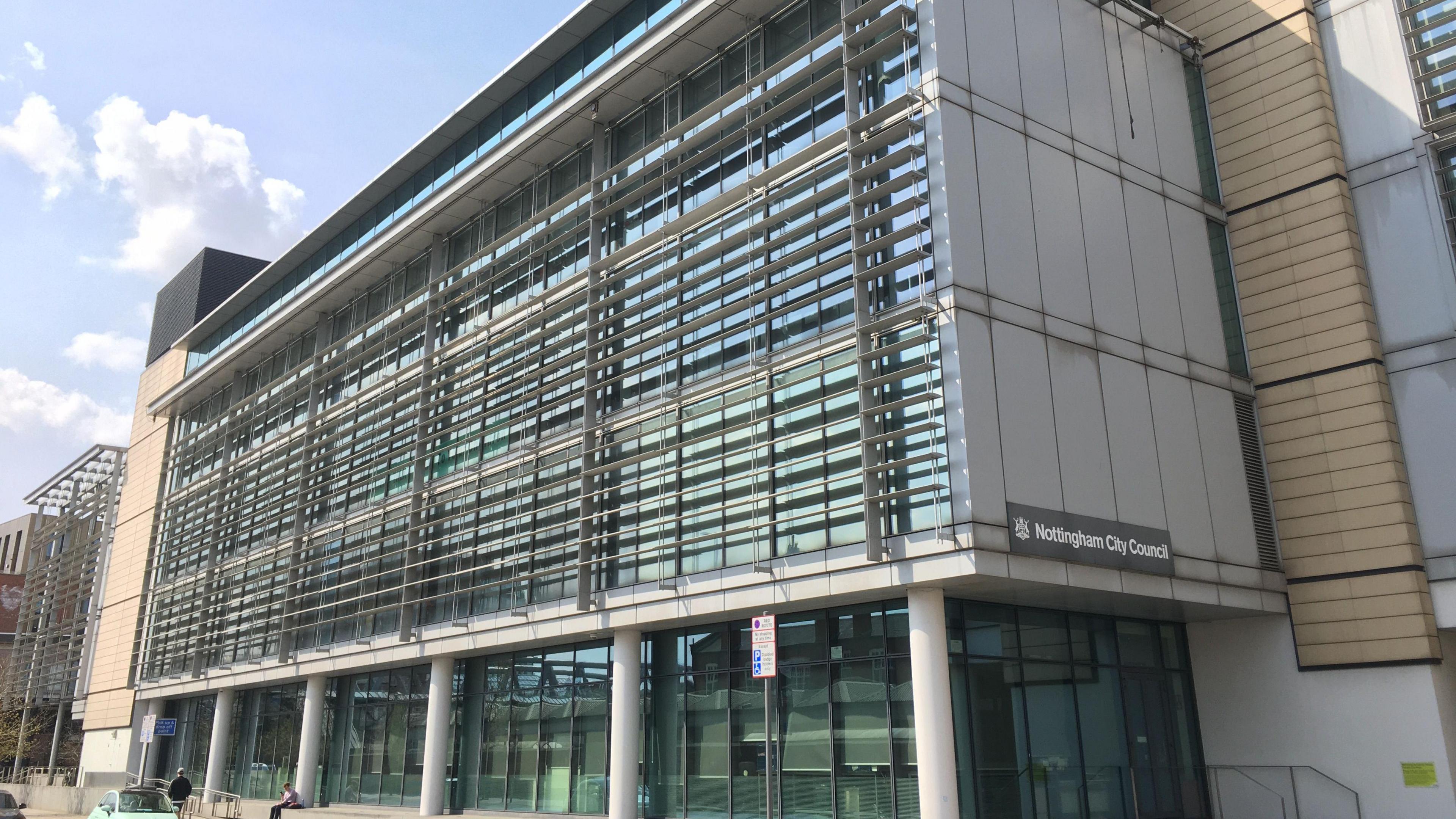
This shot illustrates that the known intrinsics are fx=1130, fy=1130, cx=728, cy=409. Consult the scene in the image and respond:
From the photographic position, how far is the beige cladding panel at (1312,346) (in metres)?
21.4

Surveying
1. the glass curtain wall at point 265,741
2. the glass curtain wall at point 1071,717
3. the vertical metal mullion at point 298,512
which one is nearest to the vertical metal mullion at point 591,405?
the glass curtain wall at point 1071,717

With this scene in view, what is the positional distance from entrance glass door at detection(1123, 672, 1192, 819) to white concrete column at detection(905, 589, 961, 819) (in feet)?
18.2

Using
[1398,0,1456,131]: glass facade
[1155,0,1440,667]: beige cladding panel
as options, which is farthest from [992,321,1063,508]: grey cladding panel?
[1398,0,1456,131]: glass facade

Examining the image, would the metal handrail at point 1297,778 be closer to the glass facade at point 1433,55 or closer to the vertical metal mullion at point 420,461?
the glass facade at point 1433,55

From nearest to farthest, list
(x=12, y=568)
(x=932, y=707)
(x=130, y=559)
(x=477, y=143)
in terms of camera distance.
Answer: (x=932, y=707) < (x=477, y=143) < (x=130, y=559) < (x=12, y=568)

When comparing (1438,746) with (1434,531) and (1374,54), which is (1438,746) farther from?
(1374,54)

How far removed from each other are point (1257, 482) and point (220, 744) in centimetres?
3405

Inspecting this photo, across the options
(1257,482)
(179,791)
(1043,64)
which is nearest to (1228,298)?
(1257,482)

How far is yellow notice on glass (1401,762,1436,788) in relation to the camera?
19875mm

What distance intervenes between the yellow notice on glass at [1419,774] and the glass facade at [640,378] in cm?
1033

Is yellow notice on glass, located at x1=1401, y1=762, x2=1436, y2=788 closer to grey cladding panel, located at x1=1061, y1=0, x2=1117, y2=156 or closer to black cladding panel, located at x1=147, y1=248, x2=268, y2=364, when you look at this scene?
grey cladding panel, located at x1=1061, y1=0, x2=1117, y2=156

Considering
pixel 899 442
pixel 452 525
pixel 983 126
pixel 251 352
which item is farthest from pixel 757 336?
pixel 251 352

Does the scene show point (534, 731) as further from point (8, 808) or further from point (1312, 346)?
point (1312, 346)

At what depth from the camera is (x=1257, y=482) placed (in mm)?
23422
